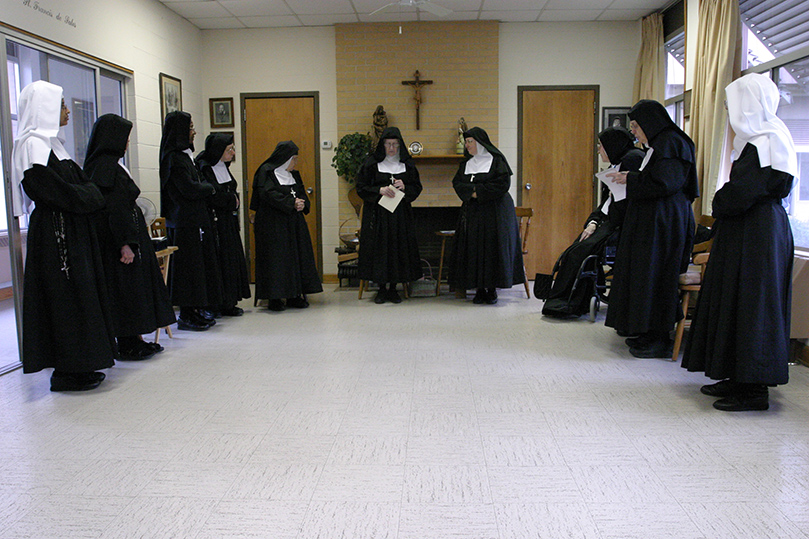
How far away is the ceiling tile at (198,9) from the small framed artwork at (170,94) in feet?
2.14

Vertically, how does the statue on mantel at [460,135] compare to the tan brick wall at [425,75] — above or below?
below

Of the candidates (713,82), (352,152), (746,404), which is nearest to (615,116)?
(713,82)

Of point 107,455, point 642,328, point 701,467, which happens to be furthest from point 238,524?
point 642,328

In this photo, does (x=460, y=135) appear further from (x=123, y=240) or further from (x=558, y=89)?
(x=123, y=240)

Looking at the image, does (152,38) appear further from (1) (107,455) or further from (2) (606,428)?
(2) (606,428)

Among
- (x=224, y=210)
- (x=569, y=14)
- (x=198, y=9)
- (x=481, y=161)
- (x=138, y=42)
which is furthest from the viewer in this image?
(x=569, y=14)

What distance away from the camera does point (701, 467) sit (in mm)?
2322

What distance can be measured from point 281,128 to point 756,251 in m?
5.35

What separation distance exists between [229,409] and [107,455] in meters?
0.62

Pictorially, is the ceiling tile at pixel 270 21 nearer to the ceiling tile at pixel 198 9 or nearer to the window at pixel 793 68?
the ceiling tile at pixel 198 9

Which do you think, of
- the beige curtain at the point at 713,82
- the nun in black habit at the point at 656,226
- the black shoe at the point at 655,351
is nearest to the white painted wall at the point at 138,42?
the nun in black habit at the point at 656,226

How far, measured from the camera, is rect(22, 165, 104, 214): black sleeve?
3.07 m

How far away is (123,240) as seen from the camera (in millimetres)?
3525

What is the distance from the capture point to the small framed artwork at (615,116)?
22.3 feet
